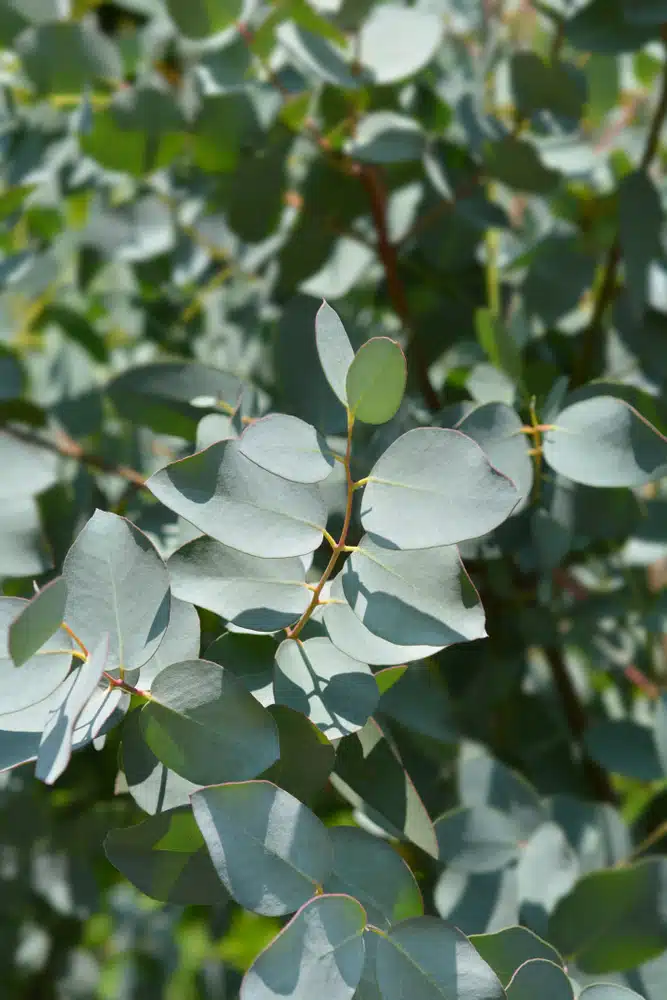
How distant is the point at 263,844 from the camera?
0.32 metres

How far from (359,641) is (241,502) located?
0.23 ft

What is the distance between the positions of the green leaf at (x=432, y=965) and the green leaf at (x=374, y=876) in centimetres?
2

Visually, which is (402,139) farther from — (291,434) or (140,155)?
(291,434)

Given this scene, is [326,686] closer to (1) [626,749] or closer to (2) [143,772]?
(2) [143,772]

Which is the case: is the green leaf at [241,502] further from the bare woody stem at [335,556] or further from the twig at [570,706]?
the twig at [570,706]

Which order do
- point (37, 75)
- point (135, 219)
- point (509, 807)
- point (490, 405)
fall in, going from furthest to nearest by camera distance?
Result: 1. point (135, 219)
2. point (37, 75)
3. point (509, 807)
4. point (490, 405)

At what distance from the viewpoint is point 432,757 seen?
1.91 ft

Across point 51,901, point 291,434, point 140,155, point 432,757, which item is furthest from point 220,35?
point 51,901

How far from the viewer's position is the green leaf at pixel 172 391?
0.51 m

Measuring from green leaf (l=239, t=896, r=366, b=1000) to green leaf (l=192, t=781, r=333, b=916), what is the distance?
0.5 inches

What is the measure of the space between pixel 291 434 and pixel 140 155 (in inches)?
16.2

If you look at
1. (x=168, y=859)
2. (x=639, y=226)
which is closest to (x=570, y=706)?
(x=639, y=226)

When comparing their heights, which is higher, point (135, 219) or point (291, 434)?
point (291, 434)

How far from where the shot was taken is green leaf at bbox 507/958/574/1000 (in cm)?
35
